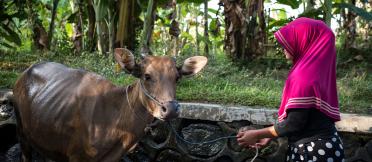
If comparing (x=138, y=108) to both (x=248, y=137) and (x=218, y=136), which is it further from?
(x=218, y=136)

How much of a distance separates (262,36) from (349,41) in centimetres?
140

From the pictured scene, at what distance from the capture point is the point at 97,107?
12.5 ft

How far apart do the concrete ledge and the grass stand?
0.35m

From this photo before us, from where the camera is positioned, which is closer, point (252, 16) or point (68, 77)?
point (68, 77)

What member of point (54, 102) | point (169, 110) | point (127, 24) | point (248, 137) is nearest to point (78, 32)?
point (127, 24)

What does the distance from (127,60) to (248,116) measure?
1520 millimetres

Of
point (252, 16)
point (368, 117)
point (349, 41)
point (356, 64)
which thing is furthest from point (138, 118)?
point (349, 41)

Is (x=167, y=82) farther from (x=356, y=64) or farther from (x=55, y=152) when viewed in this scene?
(x=356, y=64)

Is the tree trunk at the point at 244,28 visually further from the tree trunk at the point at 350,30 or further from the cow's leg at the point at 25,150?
the cow's leg at the point at 25,150

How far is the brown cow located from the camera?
3.47 meters

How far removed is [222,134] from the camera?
4.82m

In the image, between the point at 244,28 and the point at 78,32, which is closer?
the point at 244,28

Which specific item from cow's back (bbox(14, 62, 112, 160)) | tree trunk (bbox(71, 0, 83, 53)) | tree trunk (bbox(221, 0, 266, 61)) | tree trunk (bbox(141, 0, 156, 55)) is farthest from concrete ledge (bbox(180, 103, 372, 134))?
tree trunk (bbox(71, 0, 83, 53))

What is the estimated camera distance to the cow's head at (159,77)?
3.32m
